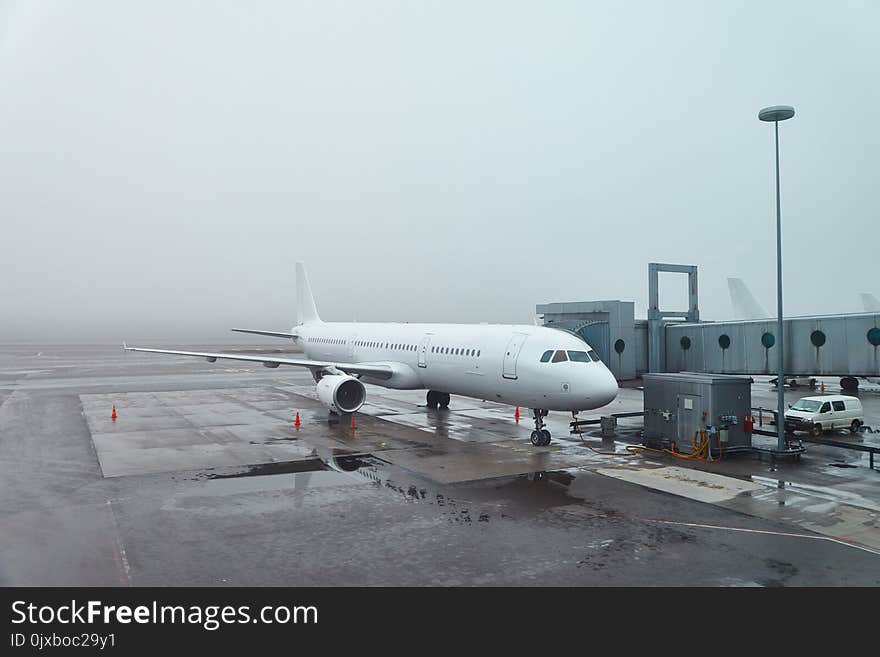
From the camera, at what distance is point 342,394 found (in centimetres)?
2453

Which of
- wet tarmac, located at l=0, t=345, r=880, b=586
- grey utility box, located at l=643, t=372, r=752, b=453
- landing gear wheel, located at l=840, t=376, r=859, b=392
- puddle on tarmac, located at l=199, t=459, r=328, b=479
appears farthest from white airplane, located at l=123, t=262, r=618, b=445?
landing gear wheel, located at l=840, t=376, r=859, b=392

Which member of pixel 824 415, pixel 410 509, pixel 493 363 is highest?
pixel 493 363

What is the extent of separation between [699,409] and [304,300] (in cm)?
3032

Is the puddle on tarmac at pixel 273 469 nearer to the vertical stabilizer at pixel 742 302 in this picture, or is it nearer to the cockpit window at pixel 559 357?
the cockpit window at pixel 559 357

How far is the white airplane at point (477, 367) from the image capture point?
65.5ft

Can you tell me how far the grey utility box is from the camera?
19438mm

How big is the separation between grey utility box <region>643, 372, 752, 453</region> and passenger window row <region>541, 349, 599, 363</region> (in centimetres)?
271

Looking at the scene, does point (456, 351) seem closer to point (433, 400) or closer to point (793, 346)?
point (433, 400)

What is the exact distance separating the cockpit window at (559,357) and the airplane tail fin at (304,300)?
84.3 feet

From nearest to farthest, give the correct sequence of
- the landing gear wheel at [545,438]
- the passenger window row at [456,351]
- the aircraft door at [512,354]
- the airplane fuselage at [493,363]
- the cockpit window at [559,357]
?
1. the airplane fuselage at [493,363]
2. the cockpit window at [559,357]
3. the landing gear wheel at [545,438]
4. the aircraft door at [512,354]
5. the passenger window row at [456,351]

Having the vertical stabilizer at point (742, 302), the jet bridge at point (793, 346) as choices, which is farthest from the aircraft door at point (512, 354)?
the vertical stabilizer at point (742, 302)

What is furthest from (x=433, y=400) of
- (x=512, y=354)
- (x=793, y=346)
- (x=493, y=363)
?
(x=793, y=346)

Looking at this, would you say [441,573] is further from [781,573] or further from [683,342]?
[683,342]
